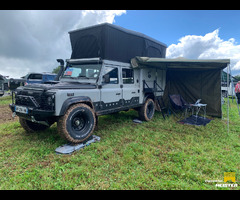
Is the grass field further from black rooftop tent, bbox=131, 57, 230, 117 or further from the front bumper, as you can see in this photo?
black rooftop tent, bbox=131, 57, 230, 117

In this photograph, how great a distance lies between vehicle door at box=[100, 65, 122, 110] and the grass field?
2.77 feet

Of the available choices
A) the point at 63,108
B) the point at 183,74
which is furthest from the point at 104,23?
the point at 183,74

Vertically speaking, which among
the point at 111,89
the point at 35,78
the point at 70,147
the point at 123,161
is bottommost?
the point at 123,161

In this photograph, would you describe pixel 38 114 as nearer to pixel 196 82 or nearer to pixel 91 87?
pixel 91 87

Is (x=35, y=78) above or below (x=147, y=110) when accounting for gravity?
above

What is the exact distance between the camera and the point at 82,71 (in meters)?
4.29

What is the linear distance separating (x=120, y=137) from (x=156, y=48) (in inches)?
170

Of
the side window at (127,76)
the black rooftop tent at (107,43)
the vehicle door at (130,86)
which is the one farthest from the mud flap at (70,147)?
the black rooftop tent at (107,43)

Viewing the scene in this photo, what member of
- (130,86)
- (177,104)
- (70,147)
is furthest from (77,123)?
(177,104)

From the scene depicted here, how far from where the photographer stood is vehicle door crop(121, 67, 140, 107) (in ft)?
15.7

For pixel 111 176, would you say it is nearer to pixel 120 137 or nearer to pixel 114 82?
pixel 120 137

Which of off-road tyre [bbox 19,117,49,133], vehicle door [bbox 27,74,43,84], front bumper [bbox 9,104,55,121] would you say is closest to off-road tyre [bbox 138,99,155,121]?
off-road tyre [bbox 19,117,49,133]

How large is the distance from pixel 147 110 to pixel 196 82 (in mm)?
3190

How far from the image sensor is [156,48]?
21.1 feet
